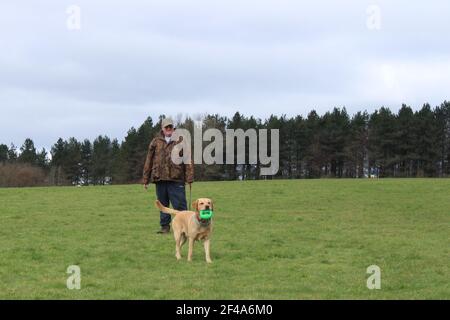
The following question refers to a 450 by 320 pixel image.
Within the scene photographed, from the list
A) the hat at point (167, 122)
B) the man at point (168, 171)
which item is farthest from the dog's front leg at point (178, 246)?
the hat at point (167, 122)

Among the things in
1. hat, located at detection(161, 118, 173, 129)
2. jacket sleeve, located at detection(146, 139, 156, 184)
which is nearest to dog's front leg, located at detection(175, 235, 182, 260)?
jacket sleeve, located at detection(146, 139, 156, 184)

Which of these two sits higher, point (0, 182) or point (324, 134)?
point (324, 134)

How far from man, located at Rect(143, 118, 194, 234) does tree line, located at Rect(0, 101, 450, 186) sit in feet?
229

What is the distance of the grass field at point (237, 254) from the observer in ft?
29.4

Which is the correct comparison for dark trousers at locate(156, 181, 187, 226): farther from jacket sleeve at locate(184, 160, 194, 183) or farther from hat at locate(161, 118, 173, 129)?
hat at locate(161, 118, 173, 129)

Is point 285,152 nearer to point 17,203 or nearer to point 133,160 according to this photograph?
point 133,160

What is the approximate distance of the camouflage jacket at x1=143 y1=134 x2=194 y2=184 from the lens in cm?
1491

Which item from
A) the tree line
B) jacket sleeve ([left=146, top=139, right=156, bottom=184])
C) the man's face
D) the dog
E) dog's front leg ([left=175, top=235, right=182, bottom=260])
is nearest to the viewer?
the dog

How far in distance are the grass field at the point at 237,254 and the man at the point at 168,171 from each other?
1060mm

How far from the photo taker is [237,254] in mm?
12297
